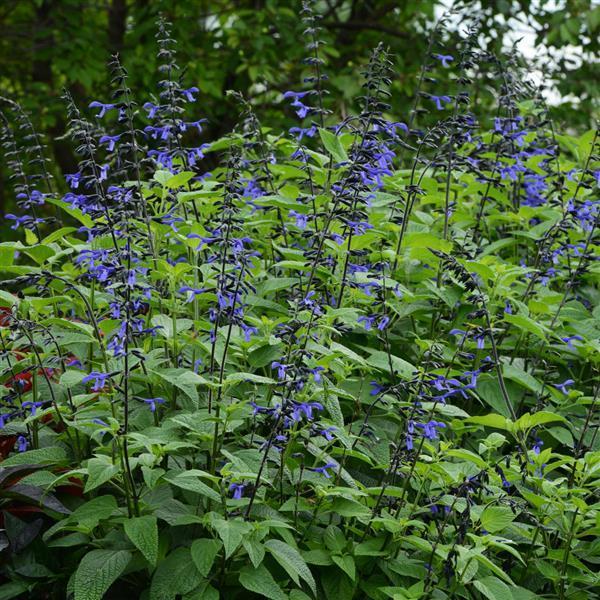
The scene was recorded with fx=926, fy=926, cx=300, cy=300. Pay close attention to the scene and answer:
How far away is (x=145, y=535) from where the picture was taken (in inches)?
118

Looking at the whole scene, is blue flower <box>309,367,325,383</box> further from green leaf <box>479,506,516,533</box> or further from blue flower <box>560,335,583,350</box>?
blue flower <box>560,335,583,350</box>

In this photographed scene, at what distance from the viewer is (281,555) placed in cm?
304

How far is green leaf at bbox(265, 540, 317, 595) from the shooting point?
302 centimetres

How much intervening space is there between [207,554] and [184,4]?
351 inches

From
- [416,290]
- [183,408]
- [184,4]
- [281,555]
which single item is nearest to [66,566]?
[183,408]

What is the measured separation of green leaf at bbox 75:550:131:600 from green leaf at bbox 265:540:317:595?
49 cm

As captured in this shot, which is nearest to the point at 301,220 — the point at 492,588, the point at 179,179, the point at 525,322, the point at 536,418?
the point at 179,179

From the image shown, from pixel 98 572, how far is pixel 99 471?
0.32 metres

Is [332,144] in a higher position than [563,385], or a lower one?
higher

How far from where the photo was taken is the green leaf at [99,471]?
2.98m

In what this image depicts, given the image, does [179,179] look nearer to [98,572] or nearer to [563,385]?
[98,572]

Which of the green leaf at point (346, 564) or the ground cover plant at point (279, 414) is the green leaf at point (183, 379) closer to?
the ground cover plant at point (279, 414)

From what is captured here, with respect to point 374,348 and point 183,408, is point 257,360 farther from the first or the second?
point 374,348

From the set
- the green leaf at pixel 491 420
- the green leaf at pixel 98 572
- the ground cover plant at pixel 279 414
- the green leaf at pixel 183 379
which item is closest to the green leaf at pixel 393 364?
the ground cover plant at pixel 279 414
